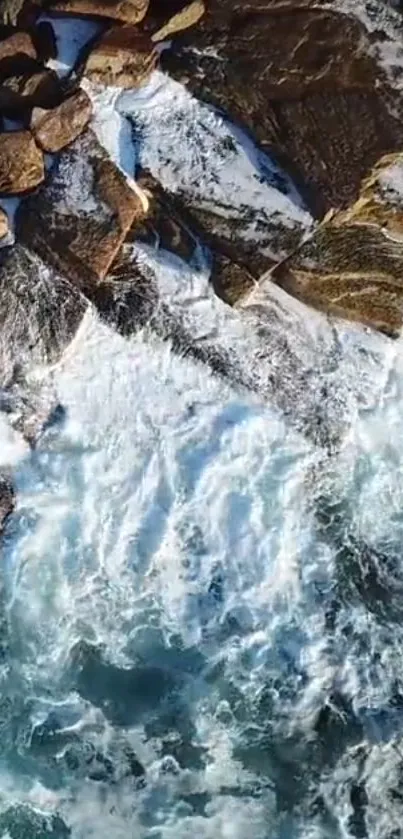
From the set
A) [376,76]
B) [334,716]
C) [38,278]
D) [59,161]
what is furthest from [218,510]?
[376,76]

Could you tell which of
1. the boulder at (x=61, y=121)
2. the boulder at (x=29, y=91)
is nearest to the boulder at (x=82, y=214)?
the boulder at (x=61, y=121)

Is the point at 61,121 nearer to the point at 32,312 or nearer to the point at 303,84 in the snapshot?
the point at 32,312

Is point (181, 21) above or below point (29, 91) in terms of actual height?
above

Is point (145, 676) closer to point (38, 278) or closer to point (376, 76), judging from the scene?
point (38, 278)

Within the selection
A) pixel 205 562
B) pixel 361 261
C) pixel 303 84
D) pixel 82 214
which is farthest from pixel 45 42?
pixel 205 562

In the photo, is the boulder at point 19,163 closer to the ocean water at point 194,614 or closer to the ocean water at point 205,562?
the ocean water at point 205,562

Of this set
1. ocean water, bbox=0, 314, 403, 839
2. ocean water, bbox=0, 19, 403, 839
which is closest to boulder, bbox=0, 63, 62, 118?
ocean water, bbox=0, 19, 403, 839
